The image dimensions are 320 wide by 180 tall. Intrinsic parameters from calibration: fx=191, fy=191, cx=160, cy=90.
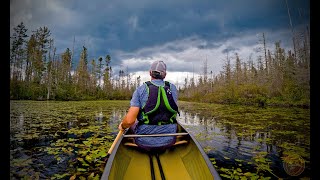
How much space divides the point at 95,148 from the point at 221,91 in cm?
3298

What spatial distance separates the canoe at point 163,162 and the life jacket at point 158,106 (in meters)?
0.52

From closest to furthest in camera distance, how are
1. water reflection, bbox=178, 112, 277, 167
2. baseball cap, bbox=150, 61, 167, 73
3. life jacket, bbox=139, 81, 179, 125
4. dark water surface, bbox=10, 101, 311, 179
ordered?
life jacket, bbox=139, 81, 179, 125 < baseball cap, bbox=150, 61, 167, 73 < dark water surface, bbox=10, 101, 311, 179 < water reflection, bbox=178, 112, 277, 167

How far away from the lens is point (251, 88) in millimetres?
27391

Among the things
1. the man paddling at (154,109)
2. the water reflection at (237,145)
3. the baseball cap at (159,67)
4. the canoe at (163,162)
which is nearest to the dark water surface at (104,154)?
the water reflection at (237,145)

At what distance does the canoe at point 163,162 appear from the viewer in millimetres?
2494

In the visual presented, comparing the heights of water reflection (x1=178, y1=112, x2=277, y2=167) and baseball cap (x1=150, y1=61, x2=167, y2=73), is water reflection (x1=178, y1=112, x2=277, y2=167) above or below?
below

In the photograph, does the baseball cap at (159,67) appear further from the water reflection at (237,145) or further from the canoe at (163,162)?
the water reflection at (237,145)

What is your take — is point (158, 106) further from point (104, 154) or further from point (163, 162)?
point (104, 154)

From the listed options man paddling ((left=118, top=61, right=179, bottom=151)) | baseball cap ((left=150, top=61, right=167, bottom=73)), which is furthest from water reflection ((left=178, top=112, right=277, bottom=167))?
baseball cap ((left=150, top=61, right=167, bottom=73))

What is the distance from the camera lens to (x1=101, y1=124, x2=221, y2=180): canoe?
249 cm

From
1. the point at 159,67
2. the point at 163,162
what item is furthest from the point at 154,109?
the point at 163,162

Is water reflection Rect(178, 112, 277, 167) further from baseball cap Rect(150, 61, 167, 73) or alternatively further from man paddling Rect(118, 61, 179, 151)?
baseball cap Rect(150, 61, 167, 73)

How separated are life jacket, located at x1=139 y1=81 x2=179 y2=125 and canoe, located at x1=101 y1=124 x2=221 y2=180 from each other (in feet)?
1.70

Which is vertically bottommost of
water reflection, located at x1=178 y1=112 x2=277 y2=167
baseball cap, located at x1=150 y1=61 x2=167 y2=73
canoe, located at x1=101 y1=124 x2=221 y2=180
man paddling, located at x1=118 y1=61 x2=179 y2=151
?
water reflection, located at x1=178 y1=112 x2=277 y2=167
